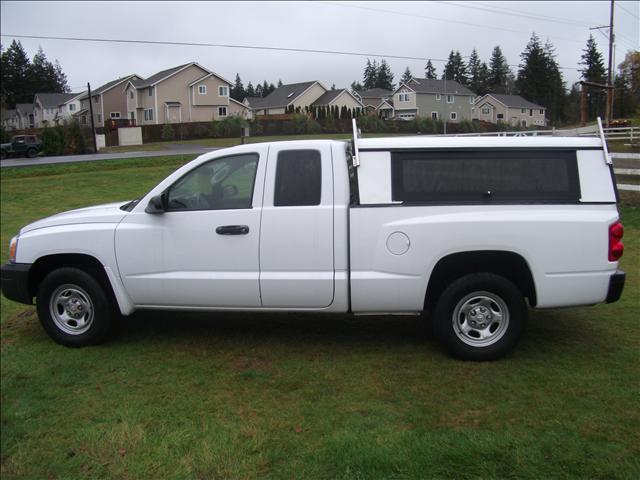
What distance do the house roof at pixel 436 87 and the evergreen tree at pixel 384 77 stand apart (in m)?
0.50

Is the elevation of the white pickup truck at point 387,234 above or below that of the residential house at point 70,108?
below

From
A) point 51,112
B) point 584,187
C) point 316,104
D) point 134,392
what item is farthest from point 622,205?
point 51,112

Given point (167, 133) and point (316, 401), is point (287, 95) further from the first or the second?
point (316, 401)

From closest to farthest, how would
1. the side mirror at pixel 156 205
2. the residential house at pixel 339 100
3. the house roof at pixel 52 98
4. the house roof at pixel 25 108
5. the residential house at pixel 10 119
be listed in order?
the side mirror at pixel 156 205 → the residential house at pixel 339 100 → the house roof at pixel 52 98 → the house roof at pixel 25 108 → the residential house at pixel 10 119

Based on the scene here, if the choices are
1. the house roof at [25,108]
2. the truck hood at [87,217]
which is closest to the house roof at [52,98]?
the house roof at [25,108]

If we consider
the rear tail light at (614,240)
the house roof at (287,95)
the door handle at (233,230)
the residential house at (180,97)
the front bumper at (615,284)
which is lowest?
the front bumper at (615,284)

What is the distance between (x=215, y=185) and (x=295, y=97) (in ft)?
40.6

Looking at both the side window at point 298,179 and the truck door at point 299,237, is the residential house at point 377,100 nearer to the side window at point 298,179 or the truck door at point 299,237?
the side window at point 298,179

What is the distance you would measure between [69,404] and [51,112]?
135 feet

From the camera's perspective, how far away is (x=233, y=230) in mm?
5090

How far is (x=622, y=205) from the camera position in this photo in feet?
41.0

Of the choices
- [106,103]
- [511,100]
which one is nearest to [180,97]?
[106,103]

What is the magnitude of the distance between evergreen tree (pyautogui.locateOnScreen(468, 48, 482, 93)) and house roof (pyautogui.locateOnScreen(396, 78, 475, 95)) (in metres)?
0.16

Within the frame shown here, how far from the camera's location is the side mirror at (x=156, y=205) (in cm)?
521
